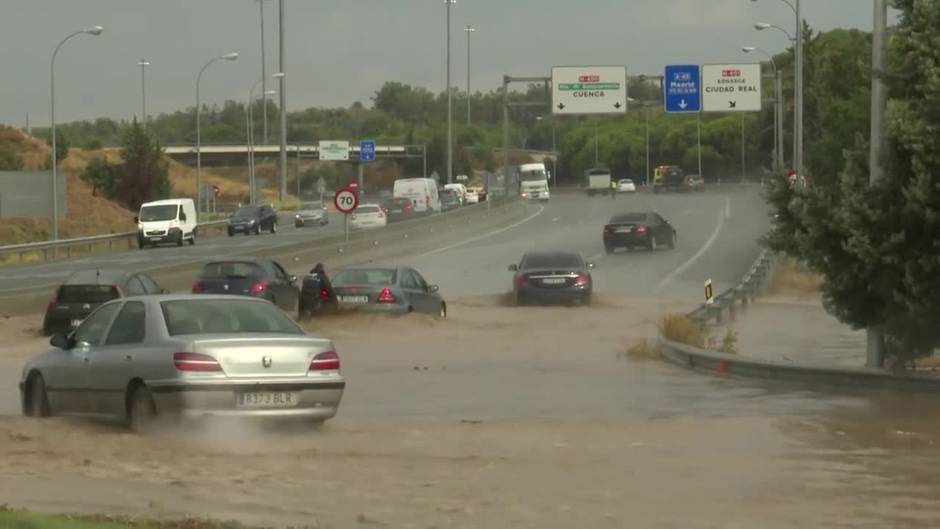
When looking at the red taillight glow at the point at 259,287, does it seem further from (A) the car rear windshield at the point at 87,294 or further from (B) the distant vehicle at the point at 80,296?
(A) the car rear windshield at the point at 87,294

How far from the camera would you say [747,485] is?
1216cm

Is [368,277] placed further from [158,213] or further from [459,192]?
[459,192]

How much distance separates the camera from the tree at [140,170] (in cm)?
9594

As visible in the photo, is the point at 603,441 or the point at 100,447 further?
the point at 603,441

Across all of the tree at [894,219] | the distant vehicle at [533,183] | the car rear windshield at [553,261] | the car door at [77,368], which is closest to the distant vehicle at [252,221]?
the distant vehicle at [533,183]

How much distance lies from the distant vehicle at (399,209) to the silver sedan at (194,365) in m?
64.1

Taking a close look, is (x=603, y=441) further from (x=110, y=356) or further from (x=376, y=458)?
(x=110, y=356)

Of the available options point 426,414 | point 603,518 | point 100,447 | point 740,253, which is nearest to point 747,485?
point 603,518

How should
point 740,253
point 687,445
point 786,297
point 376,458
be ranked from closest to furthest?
point 376,458
point 687,445
point 786,297
point 740,253

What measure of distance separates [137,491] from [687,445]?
5391 mm

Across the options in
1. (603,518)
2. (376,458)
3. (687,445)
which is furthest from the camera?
(687,445)

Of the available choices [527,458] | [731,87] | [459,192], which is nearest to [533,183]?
[459,192]

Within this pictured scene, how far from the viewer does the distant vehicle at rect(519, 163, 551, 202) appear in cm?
10136

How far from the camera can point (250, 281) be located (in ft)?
119
